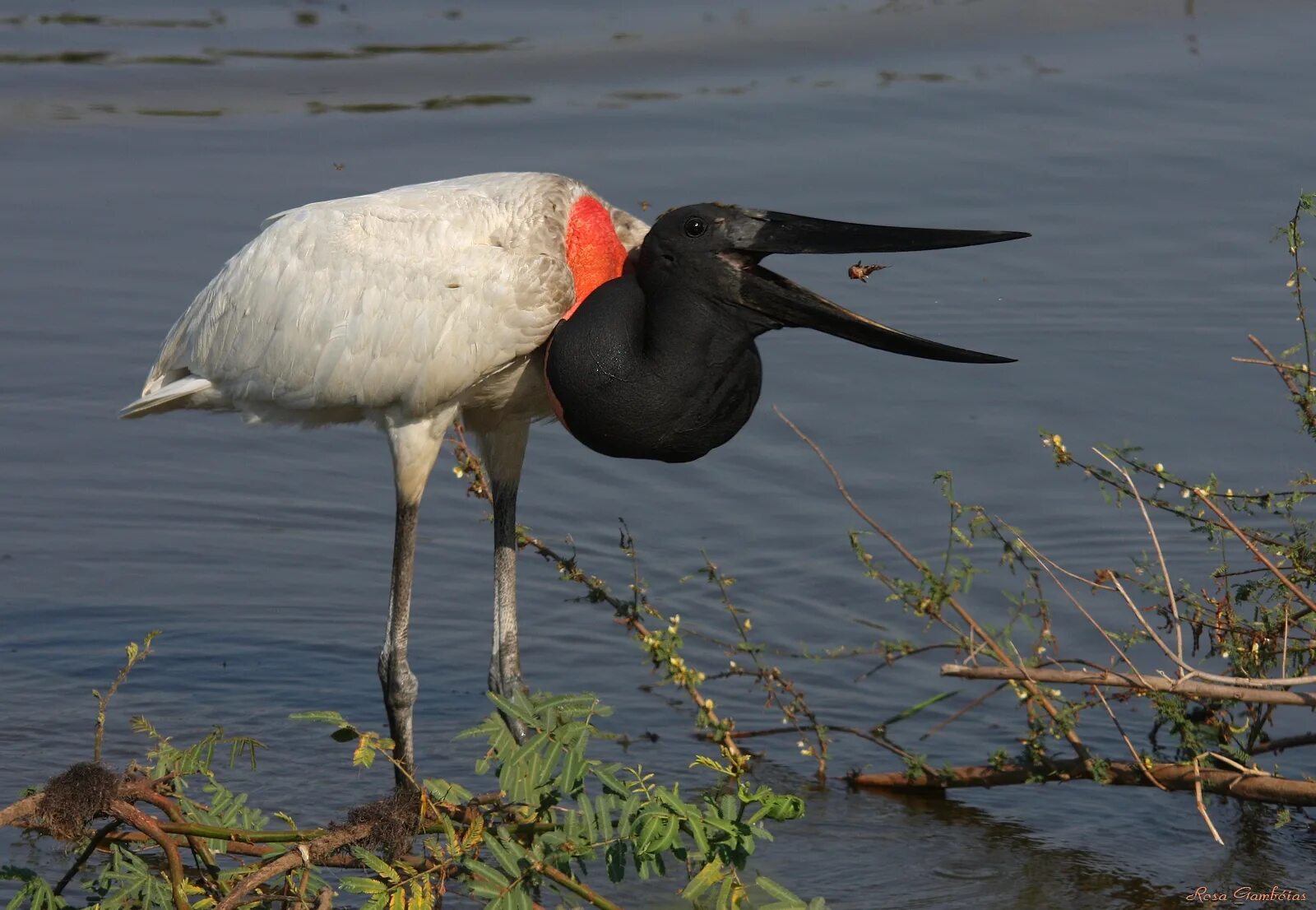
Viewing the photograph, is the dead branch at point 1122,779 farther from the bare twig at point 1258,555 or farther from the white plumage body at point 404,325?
the white plumage body at point 404,325

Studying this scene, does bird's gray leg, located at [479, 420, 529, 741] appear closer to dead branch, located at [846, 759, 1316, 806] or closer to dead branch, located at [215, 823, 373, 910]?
dead branch, located at [846, 759, 1316, 806]

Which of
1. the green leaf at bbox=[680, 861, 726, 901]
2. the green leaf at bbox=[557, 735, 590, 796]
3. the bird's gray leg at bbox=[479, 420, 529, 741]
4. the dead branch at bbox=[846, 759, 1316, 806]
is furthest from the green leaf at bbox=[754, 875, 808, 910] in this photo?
the bird's gray leg at bbox=[479, 420, 529, 741]

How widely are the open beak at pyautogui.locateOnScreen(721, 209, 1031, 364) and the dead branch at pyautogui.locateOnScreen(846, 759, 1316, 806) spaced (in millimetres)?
1183

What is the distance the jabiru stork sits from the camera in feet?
17.3

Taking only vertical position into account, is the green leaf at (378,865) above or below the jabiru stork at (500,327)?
below

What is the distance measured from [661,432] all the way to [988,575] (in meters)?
2.04

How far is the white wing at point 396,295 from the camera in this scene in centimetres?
564

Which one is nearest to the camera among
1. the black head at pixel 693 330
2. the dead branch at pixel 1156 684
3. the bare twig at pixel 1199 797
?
the bare twig at pixel 1199 797

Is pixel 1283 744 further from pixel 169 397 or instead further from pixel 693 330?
pixel 169 397

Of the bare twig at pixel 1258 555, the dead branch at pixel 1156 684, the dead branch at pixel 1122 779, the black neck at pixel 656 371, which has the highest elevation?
the black neck at pixel 656 371

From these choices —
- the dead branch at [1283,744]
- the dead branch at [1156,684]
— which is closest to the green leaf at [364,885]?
the dead branch at [1156,684]

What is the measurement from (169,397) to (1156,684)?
318 cm

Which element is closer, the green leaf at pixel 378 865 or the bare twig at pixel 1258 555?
the green leaf at pixel 378 865

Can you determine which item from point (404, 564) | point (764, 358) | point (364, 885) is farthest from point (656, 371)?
point (764, 358)
